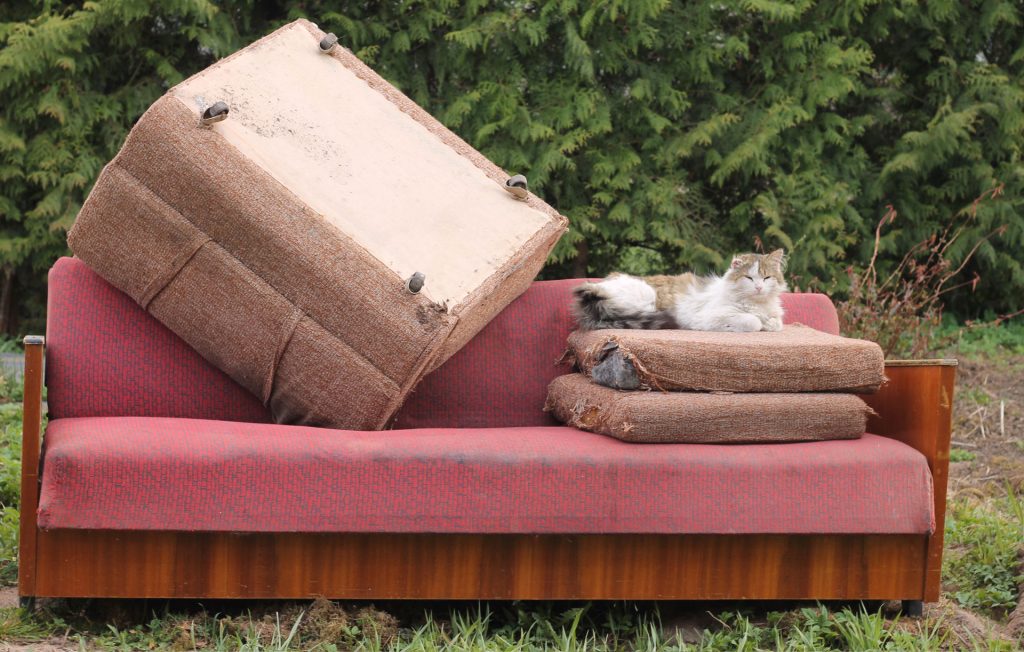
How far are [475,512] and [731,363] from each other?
715 millimetres

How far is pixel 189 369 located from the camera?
286cm

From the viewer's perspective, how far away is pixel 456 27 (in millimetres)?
5609

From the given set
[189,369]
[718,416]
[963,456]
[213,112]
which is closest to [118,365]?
[189,369]

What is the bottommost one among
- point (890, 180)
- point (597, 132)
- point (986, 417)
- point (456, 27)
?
point (986, 417)

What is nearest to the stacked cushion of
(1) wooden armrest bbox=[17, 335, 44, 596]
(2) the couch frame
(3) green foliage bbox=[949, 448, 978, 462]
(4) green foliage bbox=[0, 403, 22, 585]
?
(2) the couch frame

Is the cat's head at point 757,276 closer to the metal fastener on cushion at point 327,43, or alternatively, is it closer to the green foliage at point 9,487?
the metal fastener on cushion at point 327,43

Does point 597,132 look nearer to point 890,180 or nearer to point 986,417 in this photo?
point 890,180

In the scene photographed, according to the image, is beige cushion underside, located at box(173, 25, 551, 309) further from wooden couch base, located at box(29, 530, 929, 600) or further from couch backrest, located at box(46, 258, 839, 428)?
wooden couch base, located at box(29, 530, 929, 600)

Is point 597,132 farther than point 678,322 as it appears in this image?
Yes

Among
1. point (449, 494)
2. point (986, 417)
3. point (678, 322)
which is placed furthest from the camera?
point (986, 417)

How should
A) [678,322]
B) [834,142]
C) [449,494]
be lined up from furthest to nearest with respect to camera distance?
[834,142]
[678,322]
[449,494]

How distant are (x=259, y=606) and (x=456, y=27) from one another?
3.87m

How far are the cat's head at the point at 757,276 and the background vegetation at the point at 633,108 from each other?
2.51m

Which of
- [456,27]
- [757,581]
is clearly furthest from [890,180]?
[757,581]
